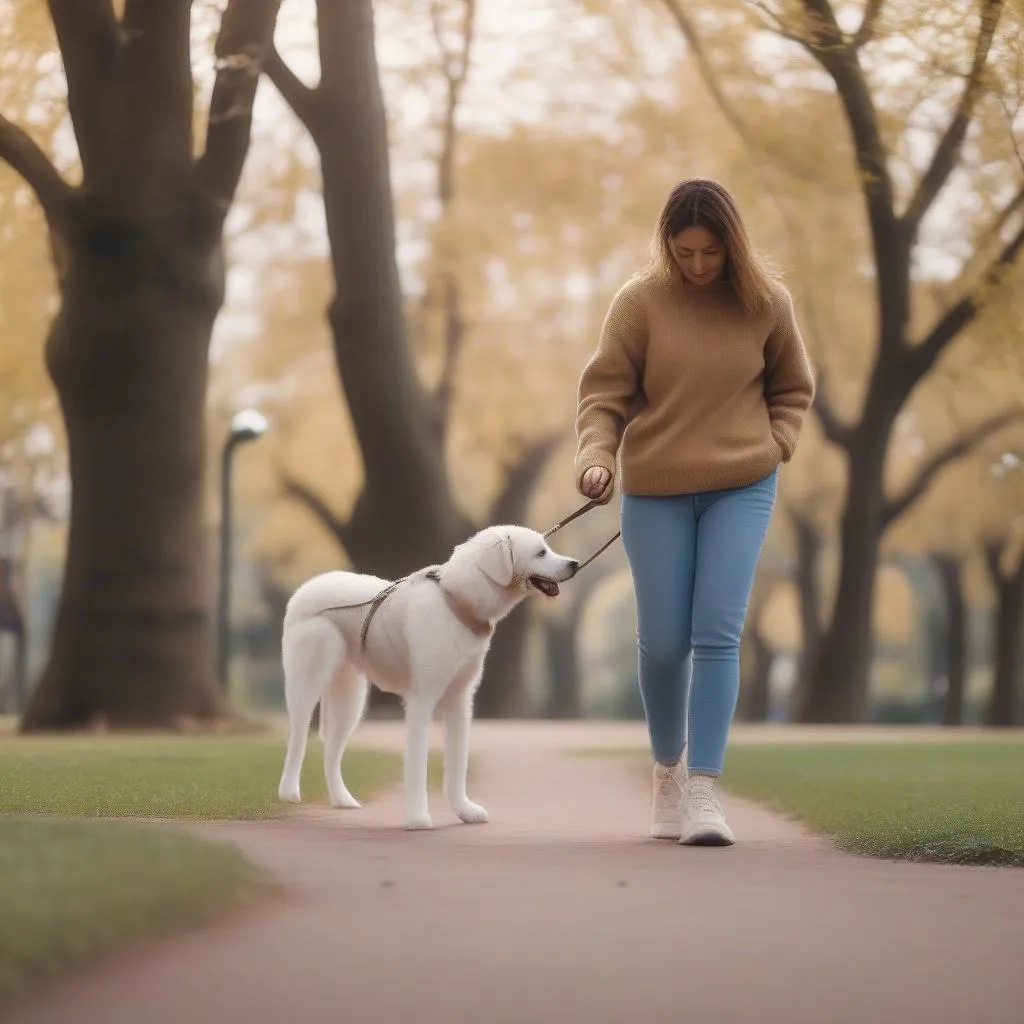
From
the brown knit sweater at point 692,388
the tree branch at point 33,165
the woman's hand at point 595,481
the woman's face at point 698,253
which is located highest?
the tree branch at point 33,165

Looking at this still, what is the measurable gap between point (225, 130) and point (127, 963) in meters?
14.0

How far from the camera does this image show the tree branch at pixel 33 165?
57.5 ft

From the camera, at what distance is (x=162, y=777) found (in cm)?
1086

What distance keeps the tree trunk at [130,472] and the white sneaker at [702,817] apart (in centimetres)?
1069

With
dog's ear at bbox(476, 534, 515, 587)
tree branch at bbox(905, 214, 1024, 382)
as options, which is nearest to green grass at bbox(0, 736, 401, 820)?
dog's ear at bbox(476, 534, 515, 587)

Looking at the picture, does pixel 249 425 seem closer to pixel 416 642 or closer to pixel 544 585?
pixel 416 642

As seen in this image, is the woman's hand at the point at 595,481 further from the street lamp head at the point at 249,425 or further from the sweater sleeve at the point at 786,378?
the street lamp head at the point at 249,425

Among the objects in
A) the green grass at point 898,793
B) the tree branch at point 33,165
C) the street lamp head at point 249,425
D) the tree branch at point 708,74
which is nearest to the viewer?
the green grass at point 898,793

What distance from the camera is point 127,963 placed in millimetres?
4910

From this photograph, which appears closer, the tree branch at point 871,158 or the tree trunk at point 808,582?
the tree branch at point 871,158

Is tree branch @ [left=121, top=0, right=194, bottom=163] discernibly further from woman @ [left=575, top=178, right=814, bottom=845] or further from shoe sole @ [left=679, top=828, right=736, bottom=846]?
shoe sole @ [left=679, top=828, right=736, bottom=846]

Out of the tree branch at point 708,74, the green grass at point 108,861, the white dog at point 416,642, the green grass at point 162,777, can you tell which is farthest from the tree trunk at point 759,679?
the white dog at point 416,642

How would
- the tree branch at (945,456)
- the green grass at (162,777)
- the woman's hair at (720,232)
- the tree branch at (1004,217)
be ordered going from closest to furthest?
the woman's hair at (720,232), the green grass at (162,777), the tree branch at (1004,217), the tree branch at (945,456)

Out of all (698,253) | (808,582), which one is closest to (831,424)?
(808,582)
